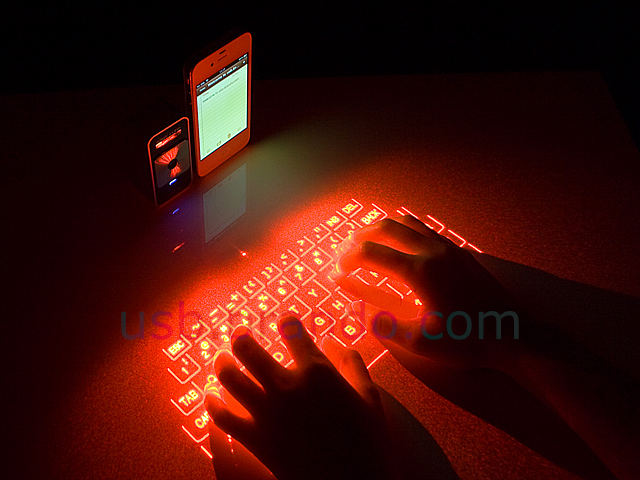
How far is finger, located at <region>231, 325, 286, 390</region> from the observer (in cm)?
82

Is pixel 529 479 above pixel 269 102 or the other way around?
the other way around

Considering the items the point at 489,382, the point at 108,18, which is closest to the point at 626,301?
the point at 489,382

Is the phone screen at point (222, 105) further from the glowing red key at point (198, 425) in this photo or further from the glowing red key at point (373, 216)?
the glowing red key at point (198, 425)

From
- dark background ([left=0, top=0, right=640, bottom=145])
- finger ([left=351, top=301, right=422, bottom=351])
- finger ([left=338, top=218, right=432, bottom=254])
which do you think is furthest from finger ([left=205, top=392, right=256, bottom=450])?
dark background ([left=0, top=0, right=640, bottom=145])

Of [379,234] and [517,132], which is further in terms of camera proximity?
[517,132]

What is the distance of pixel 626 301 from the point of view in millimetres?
1084

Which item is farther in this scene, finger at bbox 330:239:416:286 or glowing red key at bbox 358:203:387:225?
glowing red key at bbox 358:203:387:225

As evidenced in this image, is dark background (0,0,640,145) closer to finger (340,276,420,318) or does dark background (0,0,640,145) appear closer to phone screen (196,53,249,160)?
phone screen (196,53,249,160)

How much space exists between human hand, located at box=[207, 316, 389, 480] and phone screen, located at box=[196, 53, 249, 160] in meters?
0.50

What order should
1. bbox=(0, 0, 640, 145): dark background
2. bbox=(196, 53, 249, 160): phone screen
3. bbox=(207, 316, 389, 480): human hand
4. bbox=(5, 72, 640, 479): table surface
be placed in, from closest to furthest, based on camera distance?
bbox=(207, 316, 389, 480): human hand
bbox=(5, 72, 640, 479): table surface
bbox=(196, 53, 249, 160): phone screen
bbox=(0, 0, 640, 145): dark background

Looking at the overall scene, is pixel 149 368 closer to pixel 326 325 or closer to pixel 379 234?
pixel 326 325

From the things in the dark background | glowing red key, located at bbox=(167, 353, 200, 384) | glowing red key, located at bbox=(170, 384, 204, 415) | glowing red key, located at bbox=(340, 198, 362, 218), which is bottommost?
glowing red key, located at bbox=(170, 384, 204, 415)

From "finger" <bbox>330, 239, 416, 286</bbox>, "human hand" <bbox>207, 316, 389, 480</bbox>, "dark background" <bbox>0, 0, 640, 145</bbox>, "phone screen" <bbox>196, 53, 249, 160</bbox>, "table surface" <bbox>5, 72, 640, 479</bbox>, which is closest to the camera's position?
"human hand" <bbox>207, 316, 389, 480</bbox>

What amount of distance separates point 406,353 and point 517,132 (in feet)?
2.34
